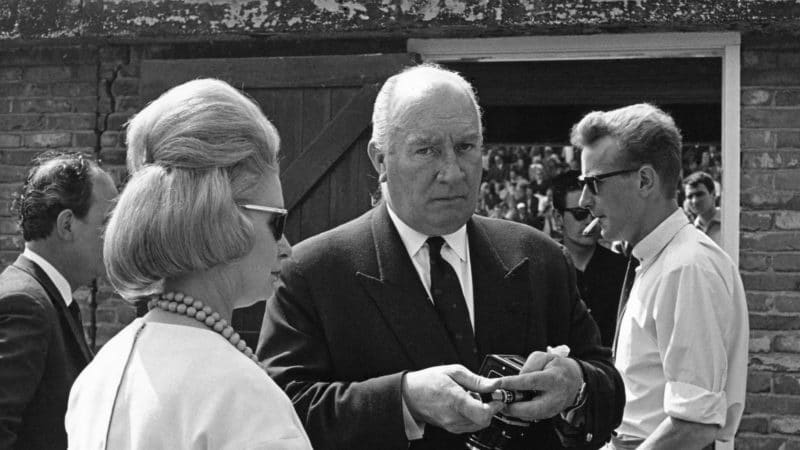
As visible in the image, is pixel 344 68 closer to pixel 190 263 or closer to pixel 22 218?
pixel 22 218

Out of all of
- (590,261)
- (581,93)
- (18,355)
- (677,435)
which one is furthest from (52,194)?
(590,261)

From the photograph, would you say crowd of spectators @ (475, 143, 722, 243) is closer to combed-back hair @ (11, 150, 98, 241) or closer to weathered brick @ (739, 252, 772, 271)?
weathered brick @ (739, 252, 772, 271)

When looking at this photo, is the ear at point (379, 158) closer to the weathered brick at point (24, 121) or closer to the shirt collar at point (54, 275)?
the shirt collar at point (54, 275)

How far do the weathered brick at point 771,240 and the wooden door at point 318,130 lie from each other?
64.3 inches

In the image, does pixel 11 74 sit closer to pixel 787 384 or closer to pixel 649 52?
pixel 649 52

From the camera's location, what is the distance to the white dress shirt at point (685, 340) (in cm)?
305

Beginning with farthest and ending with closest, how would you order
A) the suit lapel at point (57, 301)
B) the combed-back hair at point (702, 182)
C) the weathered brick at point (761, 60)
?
1. the combed-back hair at point (702, 182)
2. the weathered brick at point (761, 60)
3. the suit lapel at point (57, 301)

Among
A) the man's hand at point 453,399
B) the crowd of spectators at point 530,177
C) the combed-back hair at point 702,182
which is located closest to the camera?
the man's hand at point 453,399

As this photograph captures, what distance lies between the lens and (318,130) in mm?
4547

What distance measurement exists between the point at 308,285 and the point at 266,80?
2.15 meters

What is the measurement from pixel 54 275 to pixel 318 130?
1.56 m

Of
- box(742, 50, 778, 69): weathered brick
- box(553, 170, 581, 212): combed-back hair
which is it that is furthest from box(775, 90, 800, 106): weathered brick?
box(553, 170, 581, 212): combed-back hair

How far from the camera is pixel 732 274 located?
A: 3.22m

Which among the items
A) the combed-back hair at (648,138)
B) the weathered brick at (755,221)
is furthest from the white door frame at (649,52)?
the combed-back hair at (648,138)
